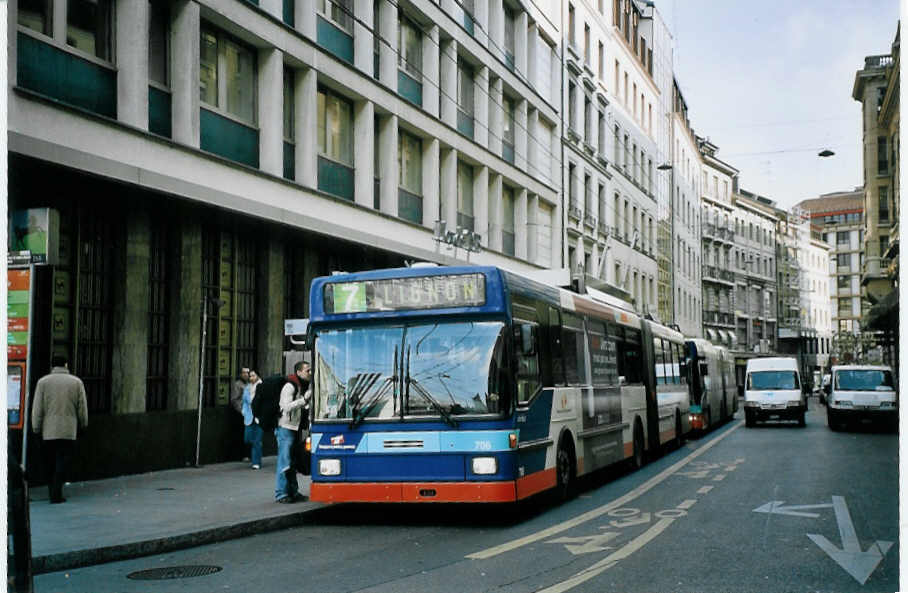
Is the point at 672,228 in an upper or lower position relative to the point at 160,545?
upper

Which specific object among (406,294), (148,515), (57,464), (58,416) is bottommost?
(148,515)

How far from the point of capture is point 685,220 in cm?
7256

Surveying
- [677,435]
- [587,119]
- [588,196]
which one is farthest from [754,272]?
[677,435]

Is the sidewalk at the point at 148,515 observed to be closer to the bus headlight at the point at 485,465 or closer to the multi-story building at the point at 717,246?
the bus headlight at the point at 485,465

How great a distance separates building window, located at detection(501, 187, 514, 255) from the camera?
Answer: 34.9 metres

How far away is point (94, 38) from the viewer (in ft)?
53.5

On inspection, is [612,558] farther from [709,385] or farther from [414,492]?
[709,385]

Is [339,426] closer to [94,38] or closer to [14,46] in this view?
[14,46]

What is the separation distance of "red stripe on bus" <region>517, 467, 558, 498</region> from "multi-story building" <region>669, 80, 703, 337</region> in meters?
52.0

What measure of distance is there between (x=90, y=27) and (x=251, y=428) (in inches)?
280

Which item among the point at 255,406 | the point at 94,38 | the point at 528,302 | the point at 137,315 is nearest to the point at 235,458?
the point at 137,315

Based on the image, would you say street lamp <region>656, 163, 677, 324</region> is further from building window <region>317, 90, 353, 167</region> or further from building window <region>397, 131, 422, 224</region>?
building window <region>317, 90, 353, 167</region>

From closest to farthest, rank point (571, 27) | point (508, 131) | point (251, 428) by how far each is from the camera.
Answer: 1. point (251, 428)
2. point (508, 131)
3. point (571, 27)

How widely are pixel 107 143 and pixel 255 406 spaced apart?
452cm
